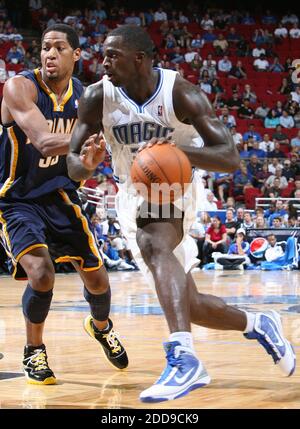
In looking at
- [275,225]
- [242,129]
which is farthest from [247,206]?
[242,129]

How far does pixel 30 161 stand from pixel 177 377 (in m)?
1.83

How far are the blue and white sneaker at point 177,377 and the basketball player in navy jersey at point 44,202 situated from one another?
119 centimetres

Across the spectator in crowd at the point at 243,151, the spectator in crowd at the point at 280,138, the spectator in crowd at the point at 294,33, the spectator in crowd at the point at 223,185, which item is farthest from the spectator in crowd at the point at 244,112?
the spectator in crowd at the point at 294,33

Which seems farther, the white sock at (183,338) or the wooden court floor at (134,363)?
the wooden court floor at (134,363)

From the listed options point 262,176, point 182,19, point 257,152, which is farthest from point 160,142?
point 182,19

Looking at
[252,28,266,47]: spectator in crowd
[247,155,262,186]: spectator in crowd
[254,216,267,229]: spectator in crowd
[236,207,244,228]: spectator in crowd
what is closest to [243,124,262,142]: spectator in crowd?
[247,155,262,186]: spectator in crowd

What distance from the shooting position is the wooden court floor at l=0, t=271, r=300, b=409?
3.82m

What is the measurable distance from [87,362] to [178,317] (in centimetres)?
161

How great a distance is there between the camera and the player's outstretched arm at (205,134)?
382 centimetres

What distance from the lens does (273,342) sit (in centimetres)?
420

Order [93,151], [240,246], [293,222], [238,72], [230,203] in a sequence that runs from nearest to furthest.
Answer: [93,151]
[240,246]
[293,222]
[230,203]
[238,72]

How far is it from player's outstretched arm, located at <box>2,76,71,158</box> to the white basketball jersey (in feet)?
1.06

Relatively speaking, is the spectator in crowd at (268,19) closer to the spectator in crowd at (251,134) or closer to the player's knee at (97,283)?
the spectator in crowd at (251,134)

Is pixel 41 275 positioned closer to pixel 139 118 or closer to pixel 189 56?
pixel 139 118
